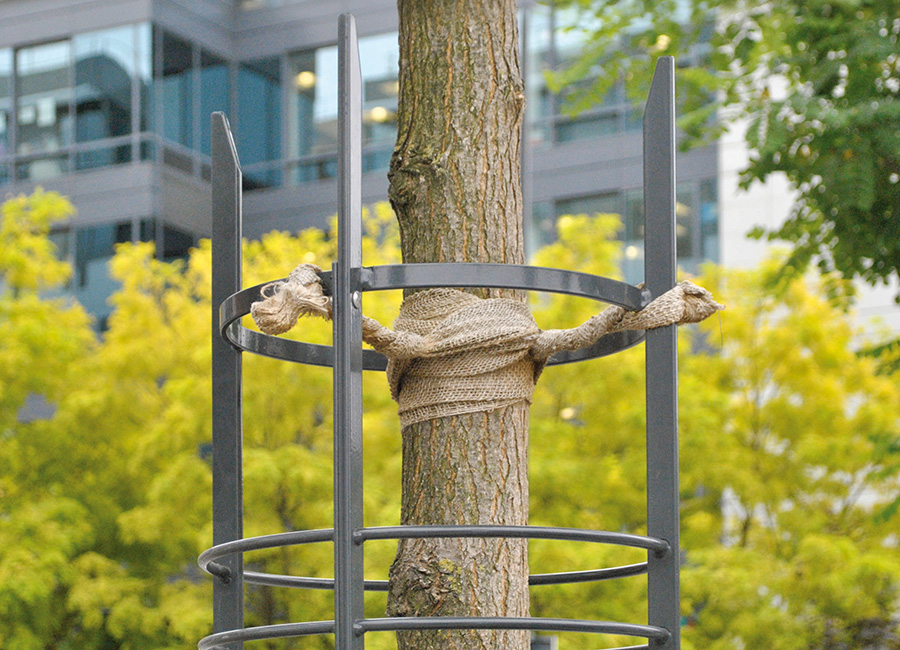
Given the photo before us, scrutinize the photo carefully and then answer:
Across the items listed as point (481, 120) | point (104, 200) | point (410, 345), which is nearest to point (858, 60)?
point (481, 120)

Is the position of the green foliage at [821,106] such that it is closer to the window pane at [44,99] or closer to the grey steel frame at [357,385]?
the grey steel frame at [357,385]

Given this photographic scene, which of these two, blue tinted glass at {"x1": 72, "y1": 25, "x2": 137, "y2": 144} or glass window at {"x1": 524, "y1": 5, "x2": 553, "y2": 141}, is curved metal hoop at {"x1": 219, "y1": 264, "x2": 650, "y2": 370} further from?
blue tinted glass at {"x1": 72, "y1": 25, "x2": 137, "y2": 144}

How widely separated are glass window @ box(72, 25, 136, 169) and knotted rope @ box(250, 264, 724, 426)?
2138 cm

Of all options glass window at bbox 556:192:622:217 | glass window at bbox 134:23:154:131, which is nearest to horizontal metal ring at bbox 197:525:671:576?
glass window at bbox 556:192:622:217

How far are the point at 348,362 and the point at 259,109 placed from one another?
23.6 m

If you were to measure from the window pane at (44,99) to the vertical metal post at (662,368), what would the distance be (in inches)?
870

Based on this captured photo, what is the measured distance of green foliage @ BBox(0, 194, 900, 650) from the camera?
43.1 feet

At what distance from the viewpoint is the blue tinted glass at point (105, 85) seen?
74.8ft

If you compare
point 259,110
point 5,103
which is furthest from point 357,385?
point 259,110

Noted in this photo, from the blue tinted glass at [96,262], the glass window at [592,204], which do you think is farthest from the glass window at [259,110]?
the glass window at [592,204]

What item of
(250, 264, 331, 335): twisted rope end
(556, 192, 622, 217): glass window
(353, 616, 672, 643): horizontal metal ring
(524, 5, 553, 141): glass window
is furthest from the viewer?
(524, 5, 553, 141): glass window

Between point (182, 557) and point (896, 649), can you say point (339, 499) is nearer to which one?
point (182, 557)

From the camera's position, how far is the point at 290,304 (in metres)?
2.26

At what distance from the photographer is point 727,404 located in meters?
A: 14.4
